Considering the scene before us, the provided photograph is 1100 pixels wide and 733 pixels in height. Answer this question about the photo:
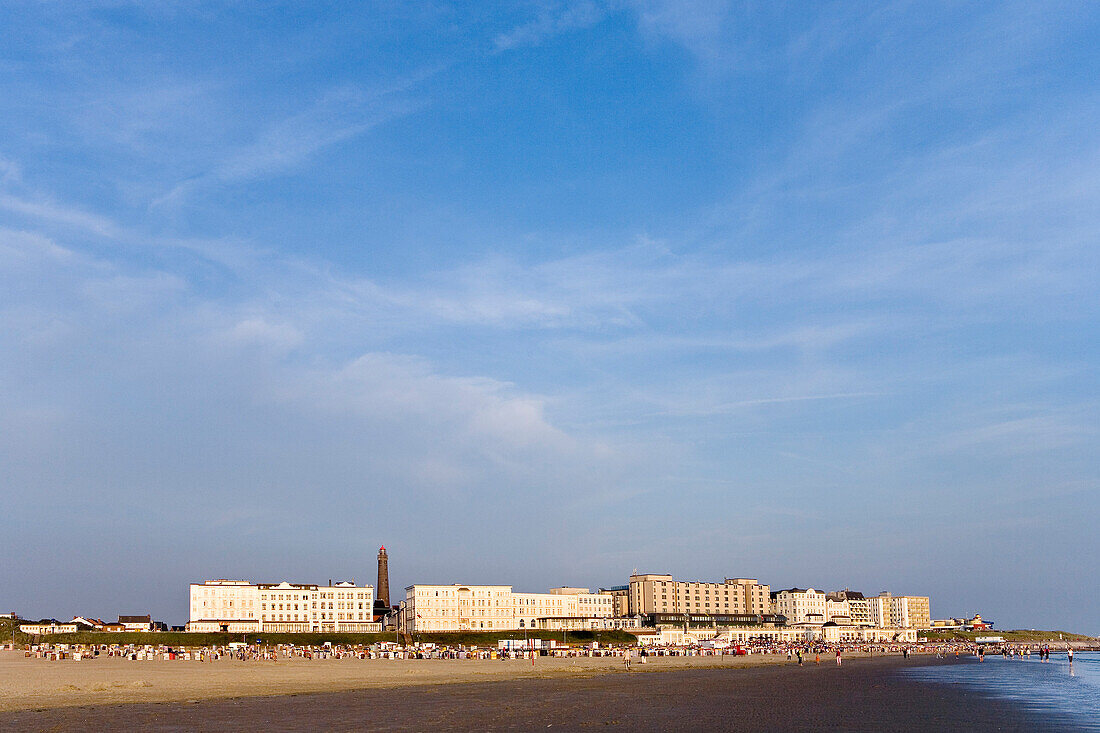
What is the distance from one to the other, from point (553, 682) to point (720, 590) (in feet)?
425

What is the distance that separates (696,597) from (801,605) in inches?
1031

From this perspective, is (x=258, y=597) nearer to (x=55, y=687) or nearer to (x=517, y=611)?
(x=517, y=611)

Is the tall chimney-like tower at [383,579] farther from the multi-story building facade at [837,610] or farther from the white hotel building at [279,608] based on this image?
the multi-story building facade at [837,610]

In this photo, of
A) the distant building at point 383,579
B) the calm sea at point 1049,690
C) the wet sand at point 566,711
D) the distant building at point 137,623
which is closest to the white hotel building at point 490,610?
the distant building at point 383,579

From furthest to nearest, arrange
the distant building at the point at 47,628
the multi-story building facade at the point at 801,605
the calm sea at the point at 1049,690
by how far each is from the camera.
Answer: the multi-story building facade at the point at 801,605 → the distant building at the point at 47,628 → the calm sea at the point at 1049,690

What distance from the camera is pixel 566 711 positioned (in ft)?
116

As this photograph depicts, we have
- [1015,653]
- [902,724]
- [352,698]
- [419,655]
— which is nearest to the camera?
[902,724]

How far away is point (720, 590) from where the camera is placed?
177125 mm

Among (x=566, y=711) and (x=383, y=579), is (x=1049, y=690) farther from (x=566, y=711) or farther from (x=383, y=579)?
(x=383, y=579)

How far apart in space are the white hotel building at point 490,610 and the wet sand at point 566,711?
95.5 meters

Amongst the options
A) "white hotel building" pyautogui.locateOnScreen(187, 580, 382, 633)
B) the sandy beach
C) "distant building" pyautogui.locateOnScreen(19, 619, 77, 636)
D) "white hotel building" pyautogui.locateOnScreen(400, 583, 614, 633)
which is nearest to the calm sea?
the sandy beach

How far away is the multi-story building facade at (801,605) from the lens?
609ft

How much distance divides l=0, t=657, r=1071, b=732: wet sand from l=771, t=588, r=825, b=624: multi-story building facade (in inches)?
5481

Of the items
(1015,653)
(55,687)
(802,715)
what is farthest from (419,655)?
(1015,653)
